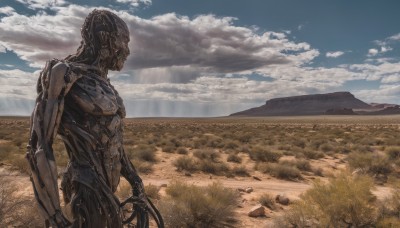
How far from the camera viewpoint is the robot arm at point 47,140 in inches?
72.2

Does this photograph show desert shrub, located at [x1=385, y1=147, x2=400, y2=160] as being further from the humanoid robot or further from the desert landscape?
the humanoid robot

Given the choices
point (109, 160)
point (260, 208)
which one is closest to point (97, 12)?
point (109, 160)

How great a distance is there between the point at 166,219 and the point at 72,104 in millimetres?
4826

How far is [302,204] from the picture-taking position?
6488mm

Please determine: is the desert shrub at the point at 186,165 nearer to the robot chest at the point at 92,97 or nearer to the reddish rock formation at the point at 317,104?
the robot chest at the point at 92,97

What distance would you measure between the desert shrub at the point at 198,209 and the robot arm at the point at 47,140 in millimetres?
4802

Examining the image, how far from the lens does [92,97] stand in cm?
209

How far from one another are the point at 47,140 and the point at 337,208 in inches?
229

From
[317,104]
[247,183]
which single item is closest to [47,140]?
[247,183]

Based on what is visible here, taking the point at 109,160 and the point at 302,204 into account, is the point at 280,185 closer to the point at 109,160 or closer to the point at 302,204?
the point at 302,204

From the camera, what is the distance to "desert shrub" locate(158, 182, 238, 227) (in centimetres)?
655

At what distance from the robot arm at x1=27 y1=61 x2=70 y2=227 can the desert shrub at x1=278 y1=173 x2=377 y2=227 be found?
5.36 meters

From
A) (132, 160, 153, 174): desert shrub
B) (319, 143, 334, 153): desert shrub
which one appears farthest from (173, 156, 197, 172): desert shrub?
(319, 143, 334, 153): desert shrub

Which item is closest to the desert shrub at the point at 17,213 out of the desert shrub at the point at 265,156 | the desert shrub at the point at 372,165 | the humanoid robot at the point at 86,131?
the humanoid robot at the point at 86,131
